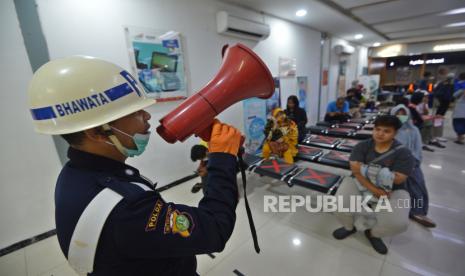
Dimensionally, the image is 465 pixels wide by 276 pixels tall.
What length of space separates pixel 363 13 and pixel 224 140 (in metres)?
5.69

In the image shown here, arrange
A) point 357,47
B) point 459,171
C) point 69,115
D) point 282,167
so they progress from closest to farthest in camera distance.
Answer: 1. point 69,115
2. point 282,167
3. point 459,171
4. point 357,47

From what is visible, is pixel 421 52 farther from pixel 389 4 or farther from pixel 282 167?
pixel 282 167

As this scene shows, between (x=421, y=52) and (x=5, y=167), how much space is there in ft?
44.1

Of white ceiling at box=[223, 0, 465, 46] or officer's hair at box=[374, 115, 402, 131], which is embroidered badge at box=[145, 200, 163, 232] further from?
white ceiling at box=[223, 0, 465, 46]

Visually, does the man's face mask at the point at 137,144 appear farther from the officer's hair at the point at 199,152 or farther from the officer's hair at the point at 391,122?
the officer's hair at the point at 391,122

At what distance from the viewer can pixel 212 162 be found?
71 cm

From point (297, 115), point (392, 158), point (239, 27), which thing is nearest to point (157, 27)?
point (239, 27)

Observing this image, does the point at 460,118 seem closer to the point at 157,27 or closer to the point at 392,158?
the point at 392,158

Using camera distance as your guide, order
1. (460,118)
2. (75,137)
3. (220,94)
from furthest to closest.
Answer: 1. (460,118)
2. (220,94)
3. (75,137)

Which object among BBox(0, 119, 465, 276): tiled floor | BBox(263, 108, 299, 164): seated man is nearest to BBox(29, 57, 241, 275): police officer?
BBox(0, 119, 465, 276): tiled floor

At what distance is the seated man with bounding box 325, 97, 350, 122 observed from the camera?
4797 mm

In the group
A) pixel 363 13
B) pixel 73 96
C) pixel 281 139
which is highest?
pixel 363 13

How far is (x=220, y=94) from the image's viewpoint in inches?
34.0

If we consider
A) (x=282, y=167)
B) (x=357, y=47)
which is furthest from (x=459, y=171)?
(x=357, y=47)
